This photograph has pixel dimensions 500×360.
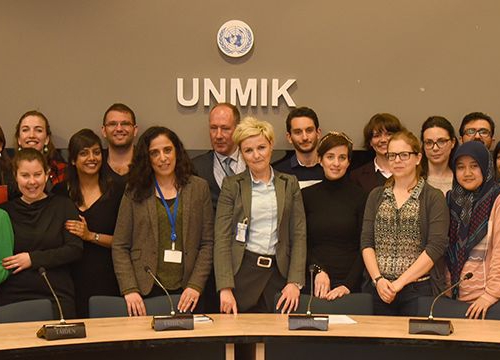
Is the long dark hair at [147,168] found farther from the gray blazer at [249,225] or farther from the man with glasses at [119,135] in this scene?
the man with glasses at [119,135]

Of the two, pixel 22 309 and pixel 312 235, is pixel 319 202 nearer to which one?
pixel 312 235

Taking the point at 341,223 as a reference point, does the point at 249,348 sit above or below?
below

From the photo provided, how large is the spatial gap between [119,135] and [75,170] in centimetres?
54

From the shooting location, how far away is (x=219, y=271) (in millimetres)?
3887

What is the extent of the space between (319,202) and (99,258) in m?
1.26

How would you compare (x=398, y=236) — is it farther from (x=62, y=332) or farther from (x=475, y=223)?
(x=62, y=332)

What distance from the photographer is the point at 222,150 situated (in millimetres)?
4715

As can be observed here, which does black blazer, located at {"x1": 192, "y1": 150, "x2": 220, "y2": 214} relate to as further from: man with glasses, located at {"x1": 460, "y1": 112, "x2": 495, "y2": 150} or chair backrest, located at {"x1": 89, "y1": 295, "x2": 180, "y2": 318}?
man with glasses, located at {"x1": 460, "y1": 112, "x2": 495, "y2": 150}

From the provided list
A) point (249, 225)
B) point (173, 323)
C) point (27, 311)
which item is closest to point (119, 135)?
point (249, 225)

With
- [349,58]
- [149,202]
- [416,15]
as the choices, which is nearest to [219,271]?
[149,202]

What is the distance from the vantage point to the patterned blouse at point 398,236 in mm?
3807

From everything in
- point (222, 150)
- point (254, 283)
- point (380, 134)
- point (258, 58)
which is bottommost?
point (254, 283)

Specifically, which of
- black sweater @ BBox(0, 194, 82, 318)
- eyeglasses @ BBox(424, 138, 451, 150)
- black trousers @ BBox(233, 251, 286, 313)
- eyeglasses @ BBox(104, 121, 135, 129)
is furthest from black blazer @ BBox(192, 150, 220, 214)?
eyeglasses @ BBox(424, 138, 451, 150)

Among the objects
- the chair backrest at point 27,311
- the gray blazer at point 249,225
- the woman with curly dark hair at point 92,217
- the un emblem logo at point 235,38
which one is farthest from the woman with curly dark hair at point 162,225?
the un emblem logo at point 235,38
